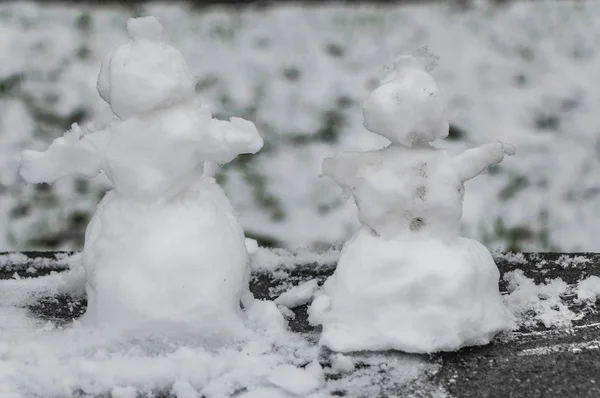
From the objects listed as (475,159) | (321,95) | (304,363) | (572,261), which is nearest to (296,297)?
(304,363)

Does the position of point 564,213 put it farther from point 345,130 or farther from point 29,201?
point 29,201

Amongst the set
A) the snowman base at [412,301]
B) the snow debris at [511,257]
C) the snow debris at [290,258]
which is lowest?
the snow debris at [290,258]

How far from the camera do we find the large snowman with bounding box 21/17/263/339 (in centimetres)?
233

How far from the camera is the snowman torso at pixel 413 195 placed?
2432mm

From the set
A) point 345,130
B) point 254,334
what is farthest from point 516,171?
point 254,334

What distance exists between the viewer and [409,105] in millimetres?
2398

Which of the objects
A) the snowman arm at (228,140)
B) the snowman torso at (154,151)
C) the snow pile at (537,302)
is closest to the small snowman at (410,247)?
the snow pile at (537,302)

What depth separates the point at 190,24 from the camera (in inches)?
207

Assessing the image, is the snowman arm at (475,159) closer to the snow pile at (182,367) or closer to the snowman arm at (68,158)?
the snow pile at (182,367)

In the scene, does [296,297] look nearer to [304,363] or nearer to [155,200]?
[304,363]

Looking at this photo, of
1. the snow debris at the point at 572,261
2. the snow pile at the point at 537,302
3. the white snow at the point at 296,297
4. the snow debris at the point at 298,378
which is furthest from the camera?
the snow debris at the point at 572,261

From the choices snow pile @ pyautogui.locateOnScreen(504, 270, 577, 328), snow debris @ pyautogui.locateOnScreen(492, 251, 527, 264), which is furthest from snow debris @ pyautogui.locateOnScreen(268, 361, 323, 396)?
snow debris @ pyautogui.locateOnScreen(492, 251, 527, 264)

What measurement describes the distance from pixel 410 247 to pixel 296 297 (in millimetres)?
447

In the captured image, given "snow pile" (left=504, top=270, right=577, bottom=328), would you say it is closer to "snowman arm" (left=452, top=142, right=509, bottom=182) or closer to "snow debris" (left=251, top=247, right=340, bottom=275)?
"snowman arm" (left=452, top=142, right=509, bottom=182)
